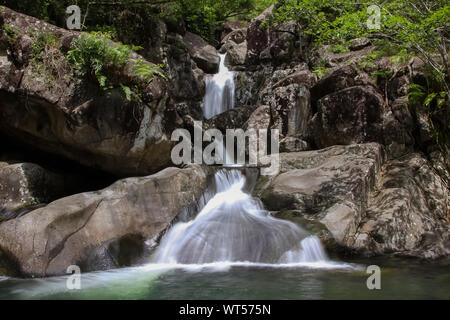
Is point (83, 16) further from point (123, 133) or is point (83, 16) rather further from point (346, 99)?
point (346, 99)

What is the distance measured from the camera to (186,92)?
46.5ft

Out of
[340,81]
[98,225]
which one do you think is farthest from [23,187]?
[340,81]

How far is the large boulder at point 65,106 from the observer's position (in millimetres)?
7801

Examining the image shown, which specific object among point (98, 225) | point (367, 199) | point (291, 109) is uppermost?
point (291, 109)

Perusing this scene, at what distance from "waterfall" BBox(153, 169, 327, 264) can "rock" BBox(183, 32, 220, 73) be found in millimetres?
9440

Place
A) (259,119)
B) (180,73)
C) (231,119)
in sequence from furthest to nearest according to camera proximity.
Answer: (180,73)
(231,119)
(259,119)

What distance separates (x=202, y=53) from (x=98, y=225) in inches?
445

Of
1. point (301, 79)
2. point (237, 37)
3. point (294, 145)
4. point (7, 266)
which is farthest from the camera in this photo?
point (237, 37)

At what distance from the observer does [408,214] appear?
7.84 meters

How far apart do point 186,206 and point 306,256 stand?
2963mm

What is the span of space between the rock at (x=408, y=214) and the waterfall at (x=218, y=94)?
7132mm

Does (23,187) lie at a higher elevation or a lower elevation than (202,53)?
lower

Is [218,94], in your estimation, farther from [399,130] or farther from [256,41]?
[399,130]

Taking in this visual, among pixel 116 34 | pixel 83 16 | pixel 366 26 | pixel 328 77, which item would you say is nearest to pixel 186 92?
pixel 116 34
